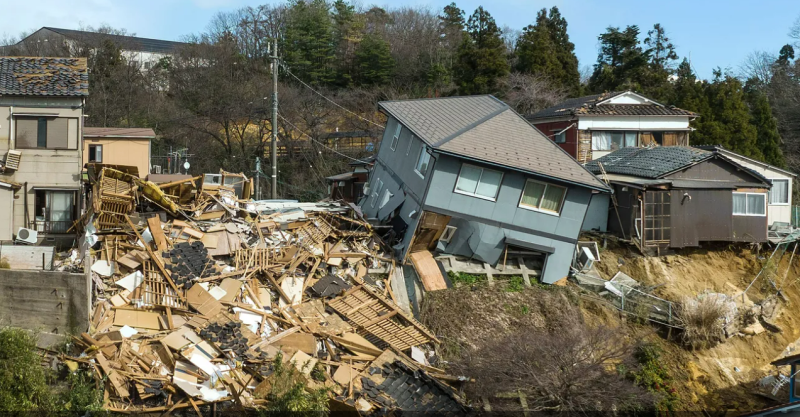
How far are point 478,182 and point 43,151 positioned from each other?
13038 millimetres

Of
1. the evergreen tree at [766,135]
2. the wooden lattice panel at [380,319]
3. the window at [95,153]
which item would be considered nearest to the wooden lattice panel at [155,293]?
the wooden lattice panel at [380,319]

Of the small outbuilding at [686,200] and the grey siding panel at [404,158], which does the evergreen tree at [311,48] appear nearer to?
the grey siding panel at [404,158]

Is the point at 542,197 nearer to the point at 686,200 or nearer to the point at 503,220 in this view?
the point at 503,220

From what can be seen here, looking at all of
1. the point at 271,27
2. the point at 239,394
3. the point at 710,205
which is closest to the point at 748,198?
the point at 710,205

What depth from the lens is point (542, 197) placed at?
66.5 feet

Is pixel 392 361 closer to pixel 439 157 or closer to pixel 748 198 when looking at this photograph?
pixel 439 157

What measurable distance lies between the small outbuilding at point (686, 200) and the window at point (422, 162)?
22.8 feet

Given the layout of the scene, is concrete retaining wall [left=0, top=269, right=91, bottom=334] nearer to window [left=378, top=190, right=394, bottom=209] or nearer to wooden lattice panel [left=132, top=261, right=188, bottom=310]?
wooden lattice panel [left=132, top=261, right=188, bottom=310]

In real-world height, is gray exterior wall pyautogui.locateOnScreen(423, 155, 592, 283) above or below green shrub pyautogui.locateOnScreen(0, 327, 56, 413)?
above

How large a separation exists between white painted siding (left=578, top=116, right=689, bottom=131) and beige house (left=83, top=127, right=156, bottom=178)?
17895 millimetres

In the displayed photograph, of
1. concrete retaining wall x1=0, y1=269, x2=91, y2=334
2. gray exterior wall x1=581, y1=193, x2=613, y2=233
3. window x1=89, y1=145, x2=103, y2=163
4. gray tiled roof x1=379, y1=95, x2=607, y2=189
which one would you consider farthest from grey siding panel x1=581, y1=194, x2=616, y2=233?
window x1=89, y1=145, x2=103, y2=163

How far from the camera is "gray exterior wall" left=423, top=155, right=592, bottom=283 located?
769 inches

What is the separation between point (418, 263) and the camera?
19625mm

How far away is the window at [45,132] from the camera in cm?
2083
